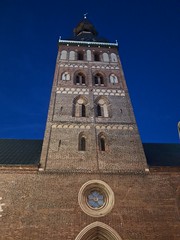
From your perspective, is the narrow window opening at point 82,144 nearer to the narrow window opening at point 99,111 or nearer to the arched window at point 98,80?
the narrow window opening at point 99,111

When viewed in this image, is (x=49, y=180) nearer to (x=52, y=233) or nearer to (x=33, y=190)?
(x=33, y=190)

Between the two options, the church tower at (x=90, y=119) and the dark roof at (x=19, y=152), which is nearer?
A: the church tower at (x=90, y=119)

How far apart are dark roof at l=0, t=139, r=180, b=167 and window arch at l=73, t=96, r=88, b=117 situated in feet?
12.5

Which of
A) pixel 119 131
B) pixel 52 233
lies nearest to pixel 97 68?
pixel 119 131

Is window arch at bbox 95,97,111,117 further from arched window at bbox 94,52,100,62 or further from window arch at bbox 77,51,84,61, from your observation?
window arch at bbox 77,51,84,61

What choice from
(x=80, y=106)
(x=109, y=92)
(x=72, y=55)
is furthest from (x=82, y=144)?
(x=72, y=55)

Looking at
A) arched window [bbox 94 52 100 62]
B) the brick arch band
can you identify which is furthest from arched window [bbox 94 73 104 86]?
the brick arch band

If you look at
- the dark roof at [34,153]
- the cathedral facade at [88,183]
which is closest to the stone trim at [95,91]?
the cathedral facade at [88,183]

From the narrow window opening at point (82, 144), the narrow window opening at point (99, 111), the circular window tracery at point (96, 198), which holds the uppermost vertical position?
the narrow window opening at point (99, 111)

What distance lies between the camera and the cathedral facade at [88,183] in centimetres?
1127

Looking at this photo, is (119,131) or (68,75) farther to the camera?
(68,75)

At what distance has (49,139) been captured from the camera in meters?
15.0

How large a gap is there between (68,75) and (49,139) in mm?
7276

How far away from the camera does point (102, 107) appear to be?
17.8 metres
